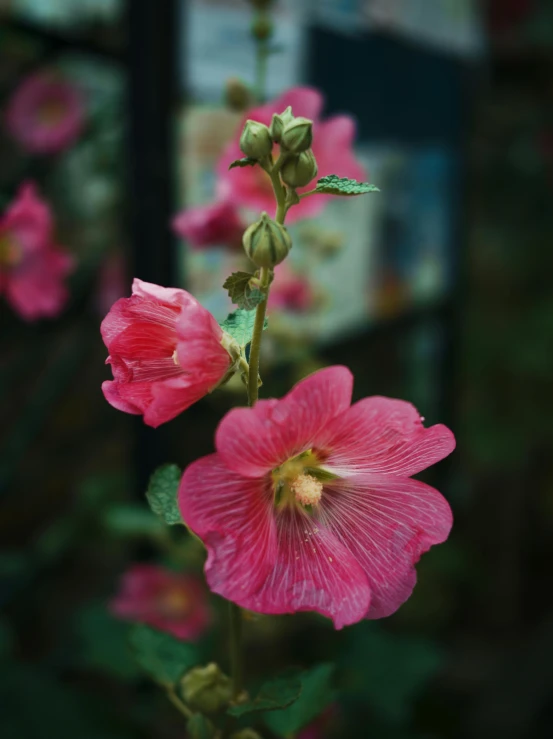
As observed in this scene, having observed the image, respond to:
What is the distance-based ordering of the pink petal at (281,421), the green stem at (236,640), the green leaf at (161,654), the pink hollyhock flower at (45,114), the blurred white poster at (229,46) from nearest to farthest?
1. the pink petal at (281,421)
2. the green stem at (236,640)
3. the green leaf at (161,654)
4. the blurred white poster at (229,46)
5. the pink hollyhock flower at (45,114)

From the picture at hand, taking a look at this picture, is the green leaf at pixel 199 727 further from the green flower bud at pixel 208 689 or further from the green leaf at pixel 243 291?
the green leaf at pixel 243 291

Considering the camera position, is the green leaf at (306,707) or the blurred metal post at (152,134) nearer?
the green leaf at (306,707)

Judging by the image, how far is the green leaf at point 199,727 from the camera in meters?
0.55

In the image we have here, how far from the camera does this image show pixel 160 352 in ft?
1.76

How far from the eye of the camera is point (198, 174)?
46.2 inches

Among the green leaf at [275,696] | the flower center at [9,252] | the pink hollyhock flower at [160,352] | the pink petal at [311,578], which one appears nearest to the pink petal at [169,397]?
the pink hollyhock flower at [160,352]

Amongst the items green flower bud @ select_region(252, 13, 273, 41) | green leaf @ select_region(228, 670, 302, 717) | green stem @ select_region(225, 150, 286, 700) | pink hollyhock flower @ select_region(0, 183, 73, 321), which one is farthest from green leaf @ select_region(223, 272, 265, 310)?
green flower bud @ select_region(252, 13, 273, 41)

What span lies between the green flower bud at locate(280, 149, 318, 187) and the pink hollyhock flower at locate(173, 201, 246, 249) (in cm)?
44

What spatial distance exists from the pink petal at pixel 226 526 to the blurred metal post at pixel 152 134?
2.26 ft

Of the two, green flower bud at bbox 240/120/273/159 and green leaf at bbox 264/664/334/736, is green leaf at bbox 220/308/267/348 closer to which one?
green flower bud at bbox 240/120/273/159

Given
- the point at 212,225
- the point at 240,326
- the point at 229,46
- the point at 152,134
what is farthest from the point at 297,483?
the point at 229,46

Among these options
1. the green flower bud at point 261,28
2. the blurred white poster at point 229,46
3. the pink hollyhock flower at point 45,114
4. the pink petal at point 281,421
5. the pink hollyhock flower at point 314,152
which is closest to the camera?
the pink petal at point 281,421

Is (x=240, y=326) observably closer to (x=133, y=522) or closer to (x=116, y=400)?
(x=116, y=400)

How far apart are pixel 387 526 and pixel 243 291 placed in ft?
0.57
